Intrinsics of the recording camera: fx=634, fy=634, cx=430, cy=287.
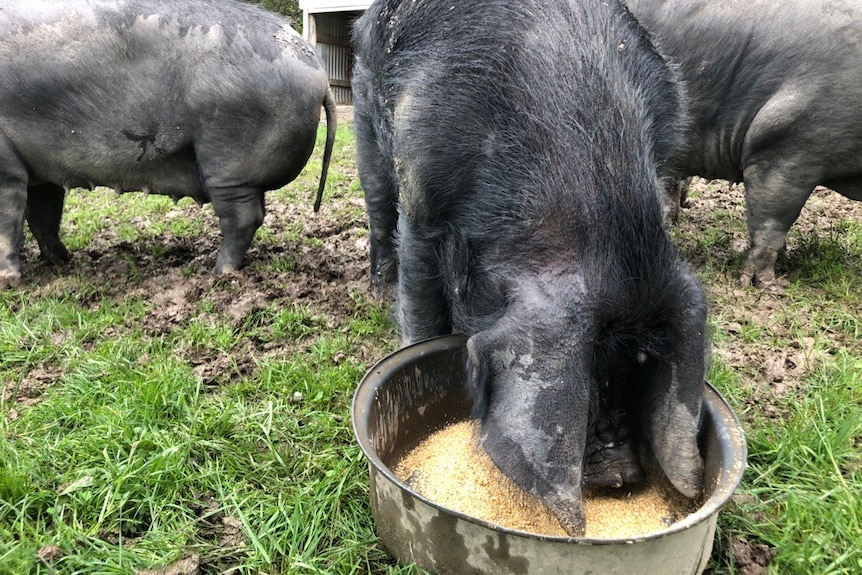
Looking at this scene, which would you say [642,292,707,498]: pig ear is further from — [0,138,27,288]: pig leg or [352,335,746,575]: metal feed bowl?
[0,138,27,288]: pig leg

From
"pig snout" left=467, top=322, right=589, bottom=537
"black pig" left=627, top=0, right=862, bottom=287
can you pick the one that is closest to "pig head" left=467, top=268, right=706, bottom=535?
"pig snout" left=467, top=322, right=589, bottom=537

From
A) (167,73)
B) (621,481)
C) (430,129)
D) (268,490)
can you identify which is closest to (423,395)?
(268,490)

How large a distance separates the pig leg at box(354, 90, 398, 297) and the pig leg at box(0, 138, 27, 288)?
2.15m

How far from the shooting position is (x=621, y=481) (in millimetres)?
1785

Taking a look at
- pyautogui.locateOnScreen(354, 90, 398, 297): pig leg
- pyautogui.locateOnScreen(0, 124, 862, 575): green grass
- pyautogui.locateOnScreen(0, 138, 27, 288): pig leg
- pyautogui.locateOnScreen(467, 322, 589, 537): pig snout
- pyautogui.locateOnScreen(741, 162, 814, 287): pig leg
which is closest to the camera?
pyautogui.locateOnScreen(467, 322, 589, 537): pig snout

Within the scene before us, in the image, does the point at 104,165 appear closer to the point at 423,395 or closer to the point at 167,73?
the point at 167,73

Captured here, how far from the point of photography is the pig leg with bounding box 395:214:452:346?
2346 millimetres

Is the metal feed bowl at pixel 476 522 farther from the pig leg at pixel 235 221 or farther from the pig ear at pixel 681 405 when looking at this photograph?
the pig leg at pixel 235 221

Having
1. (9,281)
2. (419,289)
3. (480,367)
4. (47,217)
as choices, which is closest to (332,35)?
(47,217)

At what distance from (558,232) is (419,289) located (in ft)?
3.02

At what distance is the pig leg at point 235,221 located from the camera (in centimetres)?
412

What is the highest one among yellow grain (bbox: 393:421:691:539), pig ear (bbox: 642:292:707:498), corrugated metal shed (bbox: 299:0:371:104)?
pig ear (bbox: 642:292:707:498)

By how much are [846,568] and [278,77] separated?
11.9ft

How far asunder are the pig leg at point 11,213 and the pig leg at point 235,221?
1138mm
